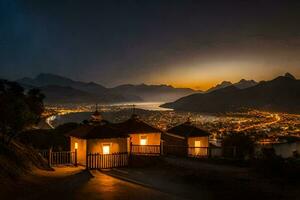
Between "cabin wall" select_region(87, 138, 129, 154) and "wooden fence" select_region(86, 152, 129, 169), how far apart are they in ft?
5.60

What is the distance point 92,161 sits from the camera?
83.4ft

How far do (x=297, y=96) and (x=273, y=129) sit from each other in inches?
3369

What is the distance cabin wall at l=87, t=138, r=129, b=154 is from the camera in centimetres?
2789

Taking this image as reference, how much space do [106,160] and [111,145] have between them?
2.66 m

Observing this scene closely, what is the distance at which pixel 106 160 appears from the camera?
1019 inches

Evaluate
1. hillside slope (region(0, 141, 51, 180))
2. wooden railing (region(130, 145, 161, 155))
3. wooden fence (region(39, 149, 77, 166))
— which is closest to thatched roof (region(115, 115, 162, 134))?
wooden railing (region(130, 145, 161, 155))

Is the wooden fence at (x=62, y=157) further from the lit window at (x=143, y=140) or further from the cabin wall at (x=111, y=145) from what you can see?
the lit window at (x=143, y=140)

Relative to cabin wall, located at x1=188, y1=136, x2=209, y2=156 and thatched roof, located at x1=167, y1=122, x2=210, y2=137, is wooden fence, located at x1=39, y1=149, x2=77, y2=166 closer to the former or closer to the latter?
cabin wall, located at x1=188, y1=136, x2=209, y2=156

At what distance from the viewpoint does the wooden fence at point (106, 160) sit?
25.3 metres

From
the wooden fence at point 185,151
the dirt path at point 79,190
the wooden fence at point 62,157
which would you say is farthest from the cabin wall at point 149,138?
the dirt path at point 79,190

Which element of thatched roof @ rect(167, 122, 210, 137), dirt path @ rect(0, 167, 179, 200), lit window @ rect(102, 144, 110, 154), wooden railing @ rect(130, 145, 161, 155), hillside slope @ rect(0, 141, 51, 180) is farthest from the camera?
thatched roof @ rect(167, 122, 210, 137)

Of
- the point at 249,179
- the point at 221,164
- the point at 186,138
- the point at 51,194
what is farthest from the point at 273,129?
the point at 51,194

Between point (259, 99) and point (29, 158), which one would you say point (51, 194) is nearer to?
point (29, 158)


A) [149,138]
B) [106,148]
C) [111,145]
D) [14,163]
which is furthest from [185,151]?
[14,163]
